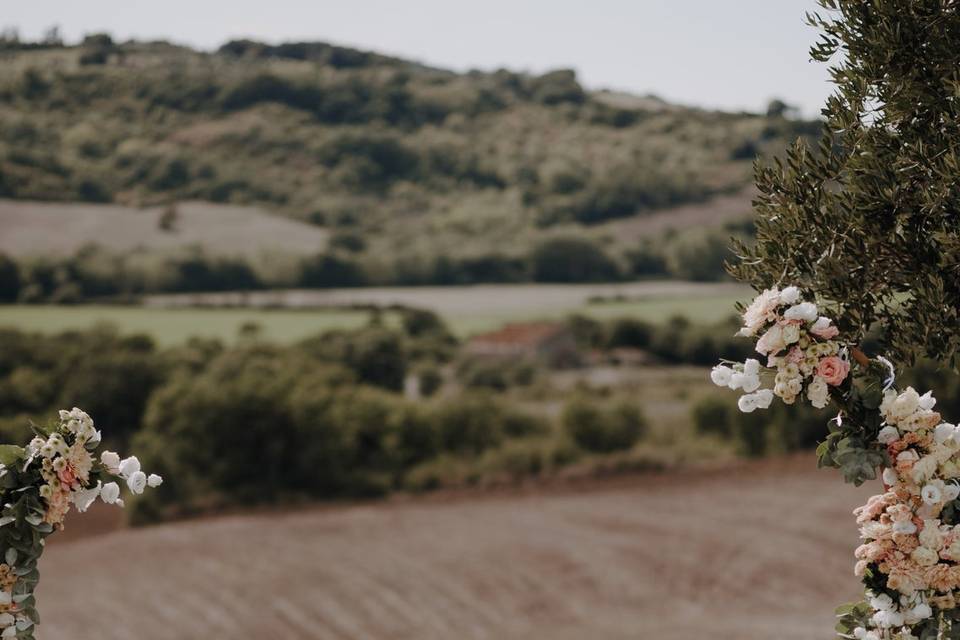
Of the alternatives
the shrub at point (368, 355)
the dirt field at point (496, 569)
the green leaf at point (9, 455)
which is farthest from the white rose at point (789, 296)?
the shrub at point (368, 355)

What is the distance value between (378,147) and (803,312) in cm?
5317

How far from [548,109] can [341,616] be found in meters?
48.2

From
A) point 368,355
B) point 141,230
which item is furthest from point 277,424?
point 141,230

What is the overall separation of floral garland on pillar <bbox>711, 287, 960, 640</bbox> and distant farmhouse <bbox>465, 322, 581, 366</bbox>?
1143 inches

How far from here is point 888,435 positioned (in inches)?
178

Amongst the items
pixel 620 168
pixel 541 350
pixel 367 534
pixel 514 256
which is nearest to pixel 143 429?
pixel 367 534

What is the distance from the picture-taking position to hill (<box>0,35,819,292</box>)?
44.9 m

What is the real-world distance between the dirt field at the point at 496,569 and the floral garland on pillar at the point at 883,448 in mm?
9585

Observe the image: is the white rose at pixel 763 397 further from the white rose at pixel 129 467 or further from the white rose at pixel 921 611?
the white rose at pixel 129 467

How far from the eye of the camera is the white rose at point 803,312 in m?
4.42

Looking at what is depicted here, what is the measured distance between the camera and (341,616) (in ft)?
54.2

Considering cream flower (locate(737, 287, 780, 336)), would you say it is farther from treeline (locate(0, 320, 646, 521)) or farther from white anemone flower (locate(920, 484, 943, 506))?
treeline (locate(0, 320, 646, 521))

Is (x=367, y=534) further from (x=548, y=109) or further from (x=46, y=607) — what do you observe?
(x=548, y=109)

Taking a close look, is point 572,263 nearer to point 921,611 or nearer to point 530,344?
point 530,344
